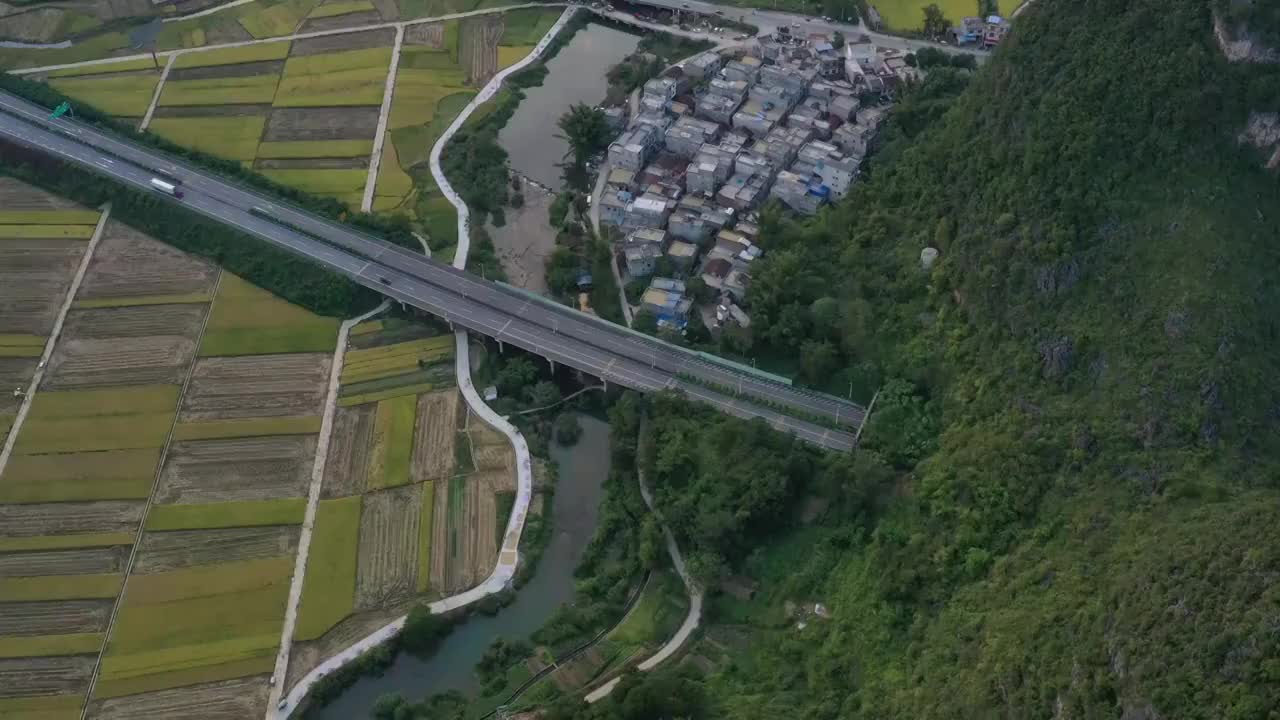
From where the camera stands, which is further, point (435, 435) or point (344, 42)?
point (344, 42)

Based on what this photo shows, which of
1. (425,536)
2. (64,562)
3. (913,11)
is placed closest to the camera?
(64,562)

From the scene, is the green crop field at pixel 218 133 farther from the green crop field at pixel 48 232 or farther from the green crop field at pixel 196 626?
the green crop field at pixel 196 626

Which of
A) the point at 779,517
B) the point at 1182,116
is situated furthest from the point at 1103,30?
the point at 779,517

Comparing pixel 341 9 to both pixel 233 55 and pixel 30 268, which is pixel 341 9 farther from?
pixel 30 268

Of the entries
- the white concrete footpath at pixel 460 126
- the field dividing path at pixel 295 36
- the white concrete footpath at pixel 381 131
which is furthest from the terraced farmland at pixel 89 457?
the field dividing path at pixel 295 36

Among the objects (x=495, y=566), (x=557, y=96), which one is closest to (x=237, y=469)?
(x=495, y=566)
